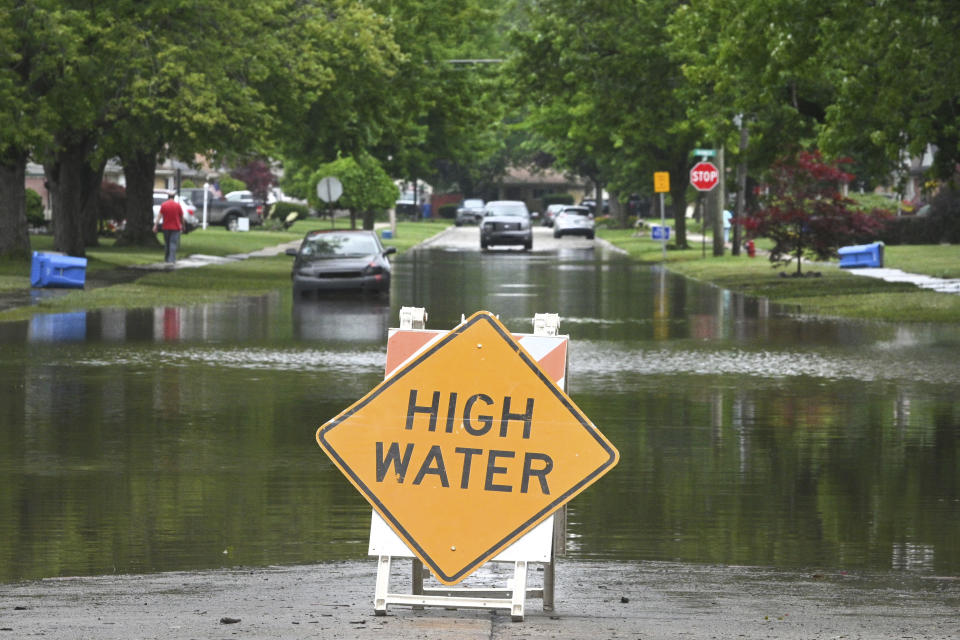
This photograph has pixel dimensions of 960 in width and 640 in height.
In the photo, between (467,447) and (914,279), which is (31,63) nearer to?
(914,279)

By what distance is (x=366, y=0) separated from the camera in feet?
153

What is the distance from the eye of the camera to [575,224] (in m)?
81.1

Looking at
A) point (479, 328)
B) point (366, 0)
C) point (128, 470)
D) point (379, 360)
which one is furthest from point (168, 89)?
point (479, 328)

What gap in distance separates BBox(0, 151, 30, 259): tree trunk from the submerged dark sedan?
975 cm

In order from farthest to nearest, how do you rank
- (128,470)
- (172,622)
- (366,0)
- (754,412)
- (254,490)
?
(366,0) < (754,412) < (128,470) < (254,490) < (172,622)

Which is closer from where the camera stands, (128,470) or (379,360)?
(128,470)

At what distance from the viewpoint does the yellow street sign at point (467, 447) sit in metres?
6.75

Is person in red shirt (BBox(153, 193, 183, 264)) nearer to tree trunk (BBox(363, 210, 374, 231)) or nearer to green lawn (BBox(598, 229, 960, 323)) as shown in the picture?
green lawn (BBox(598, 229, 960, 323))

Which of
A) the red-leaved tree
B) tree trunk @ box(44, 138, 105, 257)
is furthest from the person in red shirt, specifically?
the red-leaved tree

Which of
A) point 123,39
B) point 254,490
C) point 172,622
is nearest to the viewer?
point 172,622

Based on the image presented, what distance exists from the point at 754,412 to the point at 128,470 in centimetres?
550

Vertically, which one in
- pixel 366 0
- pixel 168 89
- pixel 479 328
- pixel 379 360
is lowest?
pixel 379 360

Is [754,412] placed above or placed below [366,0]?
below

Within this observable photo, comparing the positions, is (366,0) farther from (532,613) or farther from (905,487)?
(532,613)
